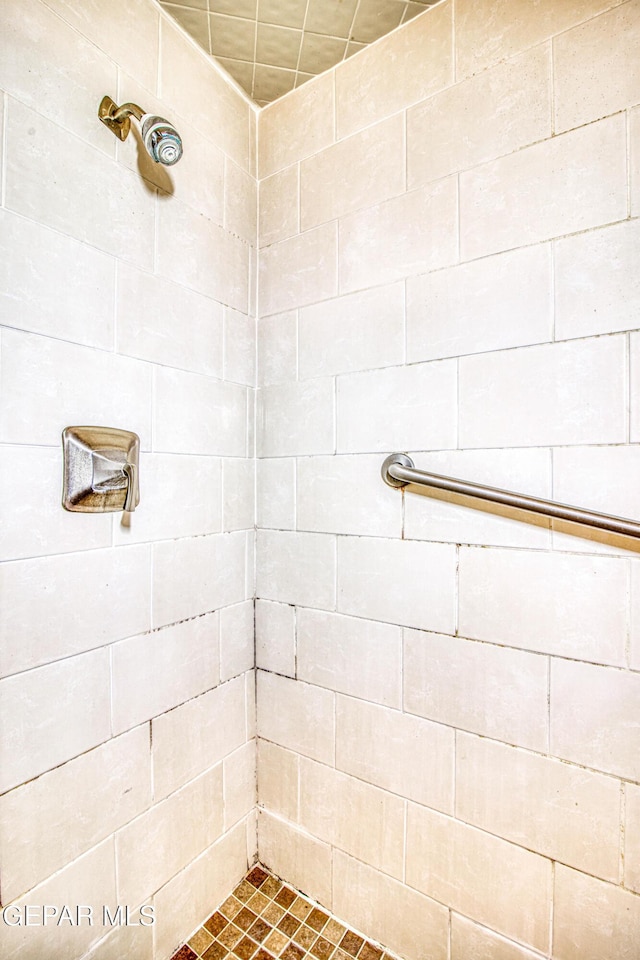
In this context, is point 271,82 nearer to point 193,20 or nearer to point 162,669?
point 193,20

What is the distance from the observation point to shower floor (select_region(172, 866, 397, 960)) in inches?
37.4

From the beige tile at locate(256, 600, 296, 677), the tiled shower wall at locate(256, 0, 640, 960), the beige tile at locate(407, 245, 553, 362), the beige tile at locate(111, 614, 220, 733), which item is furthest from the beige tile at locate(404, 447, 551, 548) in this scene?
the beige tile at locate(111, 614, 220, 733)

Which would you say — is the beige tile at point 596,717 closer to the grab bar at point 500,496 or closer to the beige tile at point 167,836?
the grab bar at point 500,496

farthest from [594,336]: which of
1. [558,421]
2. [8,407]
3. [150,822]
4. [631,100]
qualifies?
[150,822]

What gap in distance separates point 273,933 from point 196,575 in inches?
30.8

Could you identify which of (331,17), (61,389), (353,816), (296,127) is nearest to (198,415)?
(61,389)

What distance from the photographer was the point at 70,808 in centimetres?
79

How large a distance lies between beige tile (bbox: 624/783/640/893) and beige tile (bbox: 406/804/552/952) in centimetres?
12

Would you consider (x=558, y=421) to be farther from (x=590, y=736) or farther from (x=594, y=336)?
(x=590, y=736)

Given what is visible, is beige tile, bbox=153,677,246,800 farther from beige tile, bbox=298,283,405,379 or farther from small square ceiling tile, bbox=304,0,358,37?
small square ceiling tile, bbox=304,0,358,37

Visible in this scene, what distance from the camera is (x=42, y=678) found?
75 cm

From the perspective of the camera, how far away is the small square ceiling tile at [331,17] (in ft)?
2.99

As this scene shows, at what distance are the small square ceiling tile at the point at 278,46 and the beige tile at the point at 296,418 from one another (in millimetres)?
704

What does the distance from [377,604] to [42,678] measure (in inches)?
24.6
